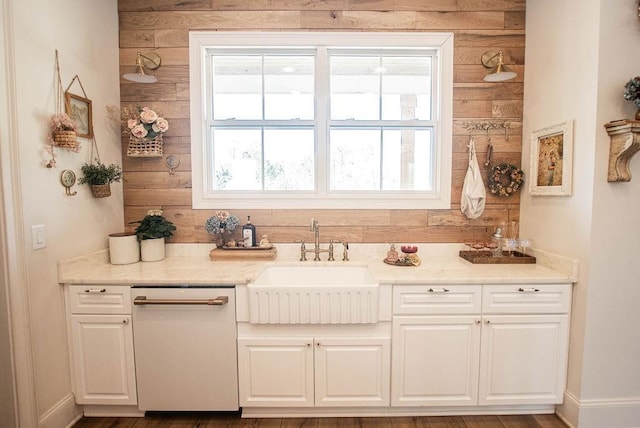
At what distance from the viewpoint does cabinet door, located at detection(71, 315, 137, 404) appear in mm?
1716

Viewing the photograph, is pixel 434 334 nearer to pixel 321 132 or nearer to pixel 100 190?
pixel 321 132

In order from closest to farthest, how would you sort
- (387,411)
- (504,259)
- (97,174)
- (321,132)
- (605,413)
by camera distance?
1. (605,413)
2. (387,411)
3. (97,174)
4. (504,259)
5. (321,132)

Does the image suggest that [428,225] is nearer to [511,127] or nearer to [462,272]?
[462,272]

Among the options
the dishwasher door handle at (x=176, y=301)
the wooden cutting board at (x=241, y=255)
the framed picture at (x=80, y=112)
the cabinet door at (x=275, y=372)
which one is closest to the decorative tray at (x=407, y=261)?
the cabinet door at (x=275, y=372)

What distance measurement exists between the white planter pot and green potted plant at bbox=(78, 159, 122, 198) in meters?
0.41

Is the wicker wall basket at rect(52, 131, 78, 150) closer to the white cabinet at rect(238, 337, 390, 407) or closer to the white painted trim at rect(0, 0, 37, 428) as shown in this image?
the white painted trim at rect(0, 0, 37, 428)

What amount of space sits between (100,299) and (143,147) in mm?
1071

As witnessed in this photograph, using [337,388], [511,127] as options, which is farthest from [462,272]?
[511,127]

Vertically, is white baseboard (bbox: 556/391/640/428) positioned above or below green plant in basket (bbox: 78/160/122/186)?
below

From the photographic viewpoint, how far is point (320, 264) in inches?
82.1

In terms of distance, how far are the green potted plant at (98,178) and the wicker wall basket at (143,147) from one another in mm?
214

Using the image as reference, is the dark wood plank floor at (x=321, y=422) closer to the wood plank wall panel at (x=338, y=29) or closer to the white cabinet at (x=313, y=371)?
the white cabinet at (x=313, y=371)

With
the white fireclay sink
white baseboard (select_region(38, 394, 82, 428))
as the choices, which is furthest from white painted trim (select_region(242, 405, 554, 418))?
white baseboard (select_region(38, 394, 82, 428))

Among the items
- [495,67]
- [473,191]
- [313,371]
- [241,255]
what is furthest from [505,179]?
[241,255]
